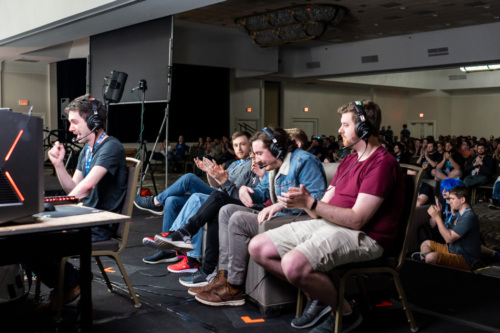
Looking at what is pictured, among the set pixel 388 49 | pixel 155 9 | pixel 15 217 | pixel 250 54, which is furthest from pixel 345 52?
pixel 15 217

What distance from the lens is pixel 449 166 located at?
8680mm

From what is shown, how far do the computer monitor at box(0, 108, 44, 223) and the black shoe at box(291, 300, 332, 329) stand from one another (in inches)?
55.0

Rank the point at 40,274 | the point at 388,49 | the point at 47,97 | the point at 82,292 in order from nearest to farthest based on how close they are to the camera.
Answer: the point at 82,292
the point at 40,274
the point at 388,49
the point at 47,97

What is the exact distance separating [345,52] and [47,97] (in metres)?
9.14

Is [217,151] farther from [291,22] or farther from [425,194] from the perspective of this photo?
[425,194]

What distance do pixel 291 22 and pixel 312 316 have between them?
8708 mm

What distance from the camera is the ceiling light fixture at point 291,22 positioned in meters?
10.0

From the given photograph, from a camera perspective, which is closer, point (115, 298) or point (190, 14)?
point (115, 298)

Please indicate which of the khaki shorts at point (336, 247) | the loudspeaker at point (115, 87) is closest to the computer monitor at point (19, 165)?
the khaki shorts at point (336, 247)

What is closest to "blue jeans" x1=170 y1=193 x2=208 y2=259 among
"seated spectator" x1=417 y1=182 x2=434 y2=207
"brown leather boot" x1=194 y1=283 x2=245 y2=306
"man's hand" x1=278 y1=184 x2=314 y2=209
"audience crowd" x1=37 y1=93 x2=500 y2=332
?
"audience crowd" x1=37 y1=93 x2=500 y2=332

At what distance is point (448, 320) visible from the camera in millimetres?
2770

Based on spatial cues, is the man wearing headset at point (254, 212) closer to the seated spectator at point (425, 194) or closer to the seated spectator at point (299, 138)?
the seated spectator at point (299, 138)

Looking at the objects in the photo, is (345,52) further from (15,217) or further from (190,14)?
(15,217)

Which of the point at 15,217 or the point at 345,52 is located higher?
the point at 345,52
